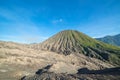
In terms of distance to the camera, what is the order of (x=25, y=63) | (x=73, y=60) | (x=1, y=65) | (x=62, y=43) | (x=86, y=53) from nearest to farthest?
(x=1, y=65) < (x=25, y=63) < (x=73, y=60) < (x=86, y=53) < (x=62, y=43)

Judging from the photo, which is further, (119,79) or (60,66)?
(60,66)

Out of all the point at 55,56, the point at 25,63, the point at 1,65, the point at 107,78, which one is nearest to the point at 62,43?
the point at 55,56

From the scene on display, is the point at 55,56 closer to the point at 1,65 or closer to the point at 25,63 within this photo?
the point at 25,63

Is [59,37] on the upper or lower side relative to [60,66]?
upper

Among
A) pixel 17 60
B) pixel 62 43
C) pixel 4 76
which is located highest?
pixel 62 43

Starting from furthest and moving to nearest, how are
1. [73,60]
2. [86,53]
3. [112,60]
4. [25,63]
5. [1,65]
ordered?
[86,53]
[112,60]
[73,60]
[25,63]
[1,65]

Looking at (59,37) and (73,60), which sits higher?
(59,37)

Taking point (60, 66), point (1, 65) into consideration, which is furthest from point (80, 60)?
point (1, 65)

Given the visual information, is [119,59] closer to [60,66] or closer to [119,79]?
[60,66]

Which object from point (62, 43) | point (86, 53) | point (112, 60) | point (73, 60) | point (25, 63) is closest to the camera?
point (25, 63)
